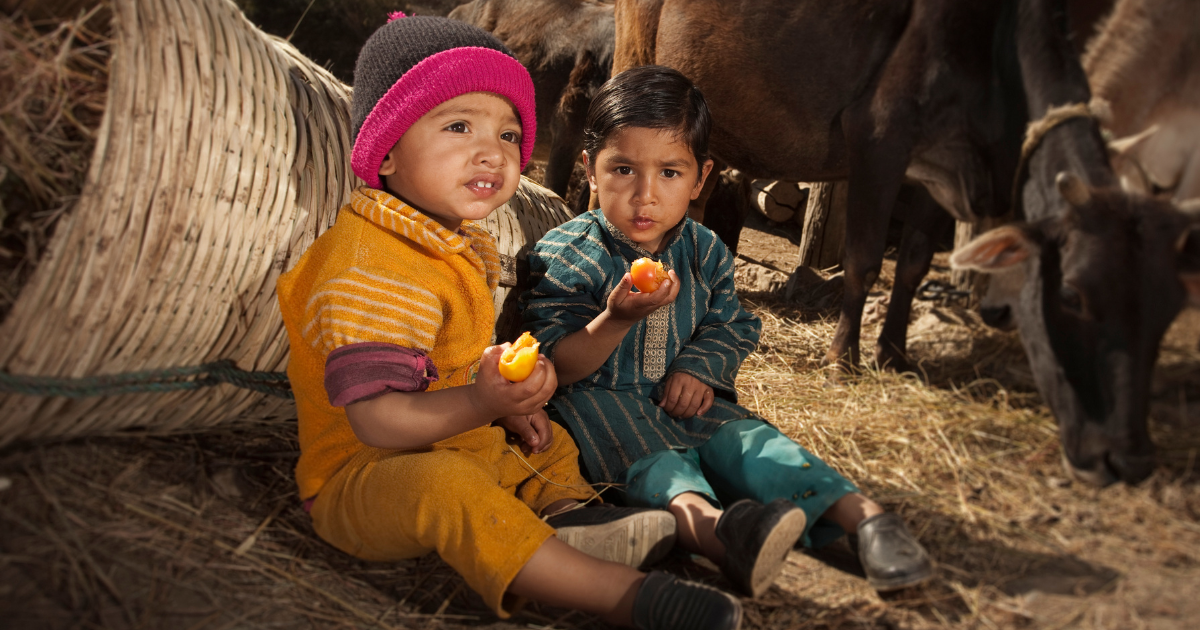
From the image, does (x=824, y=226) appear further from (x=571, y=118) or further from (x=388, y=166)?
(x=388, y=166)

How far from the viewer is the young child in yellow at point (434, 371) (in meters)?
1.48

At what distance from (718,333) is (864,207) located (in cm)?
121

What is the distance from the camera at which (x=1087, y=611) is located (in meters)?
1.17

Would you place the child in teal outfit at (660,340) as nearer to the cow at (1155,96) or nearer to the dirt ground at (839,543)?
the dirt ground at (839,543)

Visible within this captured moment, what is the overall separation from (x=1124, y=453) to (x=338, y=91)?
235 centimetres

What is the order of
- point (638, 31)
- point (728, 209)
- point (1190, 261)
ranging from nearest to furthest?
point (1190, 261)
point (638, 31)
point (728, 209)

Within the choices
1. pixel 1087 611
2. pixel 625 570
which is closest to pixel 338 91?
pixel 625 570

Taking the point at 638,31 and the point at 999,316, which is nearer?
the point at 999,316

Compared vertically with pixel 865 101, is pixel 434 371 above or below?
below

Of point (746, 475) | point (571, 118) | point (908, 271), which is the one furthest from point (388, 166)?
point (571, 118)

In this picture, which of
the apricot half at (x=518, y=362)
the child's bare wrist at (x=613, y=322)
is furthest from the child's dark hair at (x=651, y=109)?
the apricot half at (x=518, y=362)

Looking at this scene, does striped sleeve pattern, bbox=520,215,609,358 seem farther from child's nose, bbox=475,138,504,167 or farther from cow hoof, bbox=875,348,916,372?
cow hoof, bbox=875,348,916,372

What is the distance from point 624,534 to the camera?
1.69 meters

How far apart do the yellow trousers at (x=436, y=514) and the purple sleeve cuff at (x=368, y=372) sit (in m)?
0.19
